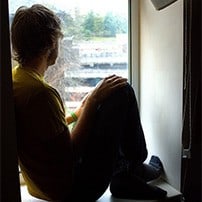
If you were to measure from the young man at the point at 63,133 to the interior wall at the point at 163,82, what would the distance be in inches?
5.8

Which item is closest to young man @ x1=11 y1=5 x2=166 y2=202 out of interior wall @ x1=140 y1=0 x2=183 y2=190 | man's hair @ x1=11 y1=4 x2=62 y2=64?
man's hair @ x1=11 y1=4 x2=62 y2=64

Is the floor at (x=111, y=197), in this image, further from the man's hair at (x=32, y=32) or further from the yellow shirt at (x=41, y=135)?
the man's hair at (x=32, y=32)

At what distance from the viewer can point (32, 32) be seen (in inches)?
40.8

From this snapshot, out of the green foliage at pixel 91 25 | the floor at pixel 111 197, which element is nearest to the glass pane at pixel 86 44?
the green foliage at pixel 91 25

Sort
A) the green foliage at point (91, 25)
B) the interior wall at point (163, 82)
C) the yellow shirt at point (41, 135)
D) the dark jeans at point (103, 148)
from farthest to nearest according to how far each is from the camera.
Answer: the green foliage at point (91, 25) → the interior wall at point (163, 82) → the dark jeans at point (103, 148) → the yellow shirt at point (41, 135)

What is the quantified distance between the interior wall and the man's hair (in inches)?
16.6

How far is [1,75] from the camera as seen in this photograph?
2.75 feet

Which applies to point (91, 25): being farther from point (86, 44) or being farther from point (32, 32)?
point (32, 32)

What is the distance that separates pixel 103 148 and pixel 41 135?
0.21m

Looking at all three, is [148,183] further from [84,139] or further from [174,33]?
[174,33]

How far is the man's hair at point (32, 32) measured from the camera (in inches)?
40.8

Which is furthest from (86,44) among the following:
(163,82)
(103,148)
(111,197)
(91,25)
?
(111,197)

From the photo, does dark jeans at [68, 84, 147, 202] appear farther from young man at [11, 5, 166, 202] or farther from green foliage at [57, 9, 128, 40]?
green foliage at [57, 9, 128, 40]

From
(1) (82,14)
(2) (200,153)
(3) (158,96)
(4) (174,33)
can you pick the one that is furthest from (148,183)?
(1) (82,14)
